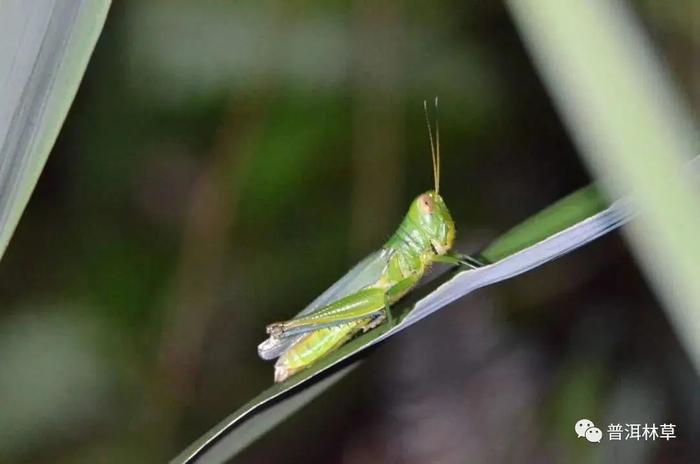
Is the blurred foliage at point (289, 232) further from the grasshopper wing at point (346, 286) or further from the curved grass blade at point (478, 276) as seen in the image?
the curved grass blade at point (478, 276)

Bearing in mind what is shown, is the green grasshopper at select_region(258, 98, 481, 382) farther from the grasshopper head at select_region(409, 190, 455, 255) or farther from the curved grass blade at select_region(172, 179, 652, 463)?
the curved grass blade at select_region(172, 179, 652, 463)

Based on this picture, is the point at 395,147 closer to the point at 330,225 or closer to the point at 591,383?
the point at 330,225

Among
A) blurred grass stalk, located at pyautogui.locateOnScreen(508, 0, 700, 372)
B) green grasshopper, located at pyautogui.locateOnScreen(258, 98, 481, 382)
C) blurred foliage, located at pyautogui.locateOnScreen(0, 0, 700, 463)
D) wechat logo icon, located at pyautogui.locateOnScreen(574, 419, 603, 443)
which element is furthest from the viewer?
blurred foliage, located at pyautogui.locateOnScreen(0, 0, 700, 463)

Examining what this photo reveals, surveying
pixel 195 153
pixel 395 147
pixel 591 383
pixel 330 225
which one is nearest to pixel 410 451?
pixel 591 383

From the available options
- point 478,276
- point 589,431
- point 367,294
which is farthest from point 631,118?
point 589,431

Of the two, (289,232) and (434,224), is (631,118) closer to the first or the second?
(434,224)

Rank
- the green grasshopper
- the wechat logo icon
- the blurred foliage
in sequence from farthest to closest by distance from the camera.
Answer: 1. the blurred foliage
2. the wechat logo icon
3. the green grasshopper

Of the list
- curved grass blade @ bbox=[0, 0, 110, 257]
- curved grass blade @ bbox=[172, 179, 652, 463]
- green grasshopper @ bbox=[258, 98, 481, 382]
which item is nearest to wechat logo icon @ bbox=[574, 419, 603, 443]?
green grasshopper @ bbox=[258, 98, 481, 382]
